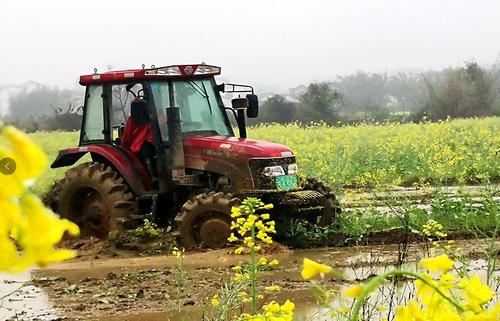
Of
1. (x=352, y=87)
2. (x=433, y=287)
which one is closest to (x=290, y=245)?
(x=433, y=287)

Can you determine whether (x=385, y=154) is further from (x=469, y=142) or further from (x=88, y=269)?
(x=88, y=269)

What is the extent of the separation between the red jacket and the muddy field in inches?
37.7

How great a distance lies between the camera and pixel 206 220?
26.4ft

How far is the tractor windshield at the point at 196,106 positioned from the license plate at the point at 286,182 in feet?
2.65

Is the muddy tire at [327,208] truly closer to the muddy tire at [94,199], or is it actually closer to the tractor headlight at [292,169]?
the tractor headlight at [292,169]

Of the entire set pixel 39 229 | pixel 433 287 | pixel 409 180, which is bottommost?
pixel 409 180

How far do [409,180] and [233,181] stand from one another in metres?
6.66

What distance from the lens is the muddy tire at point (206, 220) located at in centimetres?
793

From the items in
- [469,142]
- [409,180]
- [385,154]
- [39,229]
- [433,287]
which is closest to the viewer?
[39,229]

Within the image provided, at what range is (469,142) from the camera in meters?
19.4

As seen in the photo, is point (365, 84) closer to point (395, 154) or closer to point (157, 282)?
point (395, 154)

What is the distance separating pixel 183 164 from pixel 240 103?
84 cm

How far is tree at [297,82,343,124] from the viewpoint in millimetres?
32219

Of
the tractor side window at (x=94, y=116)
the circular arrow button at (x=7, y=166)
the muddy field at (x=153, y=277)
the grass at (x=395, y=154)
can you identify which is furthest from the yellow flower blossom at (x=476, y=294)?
the grass at (x=395, y=154)
